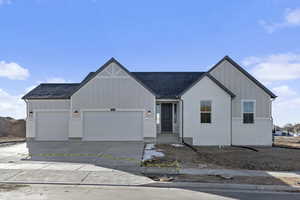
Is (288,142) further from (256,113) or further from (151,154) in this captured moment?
(151,154)

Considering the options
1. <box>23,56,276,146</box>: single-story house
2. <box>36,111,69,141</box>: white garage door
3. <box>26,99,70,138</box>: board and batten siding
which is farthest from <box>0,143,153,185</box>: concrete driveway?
<box>26,99,70,138</box>: board and batten siding

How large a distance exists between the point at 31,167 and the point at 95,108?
8702 mm

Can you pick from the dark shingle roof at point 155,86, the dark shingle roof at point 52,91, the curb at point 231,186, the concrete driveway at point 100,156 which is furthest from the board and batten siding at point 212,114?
the curb at point 231,186

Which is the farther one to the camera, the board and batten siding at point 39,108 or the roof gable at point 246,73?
the board and batten siding at point 39,108

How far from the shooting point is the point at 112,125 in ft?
61.0

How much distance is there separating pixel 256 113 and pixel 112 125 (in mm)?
10708

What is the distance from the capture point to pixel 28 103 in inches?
782

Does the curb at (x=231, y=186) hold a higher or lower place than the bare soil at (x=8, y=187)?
lower

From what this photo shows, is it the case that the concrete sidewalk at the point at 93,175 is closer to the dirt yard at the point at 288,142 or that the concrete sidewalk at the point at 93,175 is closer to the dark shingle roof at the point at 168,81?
the dark shingle roof at the point at 168,81

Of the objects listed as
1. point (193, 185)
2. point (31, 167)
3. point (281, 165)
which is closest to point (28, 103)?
point (31, 167)

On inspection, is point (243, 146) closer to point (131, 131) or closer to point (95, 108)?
point (131, 131)

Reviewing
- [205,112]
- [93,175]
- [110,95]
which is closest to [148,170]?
[93,175]

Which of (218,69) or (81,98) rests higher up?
(218,69)

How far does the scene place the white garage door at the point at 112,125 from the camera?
18438mm
